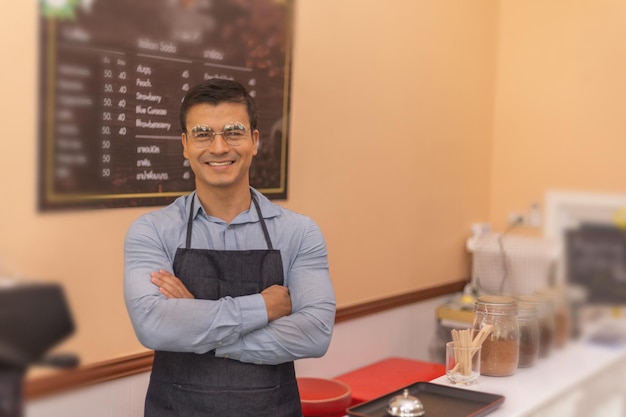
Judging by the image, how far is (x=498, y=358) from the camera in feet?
4.91

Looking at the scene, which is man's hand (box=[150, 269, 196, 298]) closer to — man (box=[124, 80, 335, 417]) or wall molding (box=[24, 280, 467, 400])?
man (box=[124, 80, 335, 417])

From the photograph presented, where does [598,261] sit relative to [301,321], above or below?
above

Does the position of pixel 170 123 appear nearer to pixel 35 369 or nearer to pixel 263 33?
pixel 263 33

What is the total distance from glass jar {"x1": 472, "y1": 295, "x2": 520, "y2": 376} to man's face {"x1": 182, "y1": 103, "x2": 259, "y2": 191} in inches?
21.6

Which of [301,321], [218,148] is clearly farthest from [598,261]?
[218,148]

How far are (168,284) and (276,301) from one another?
21 cm

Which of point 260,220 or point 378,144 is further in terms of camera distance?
point 378,144

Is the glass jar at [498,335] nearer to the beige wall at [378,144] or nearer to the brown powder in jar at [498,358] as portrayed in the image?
the brown powder in jar at [498,358]

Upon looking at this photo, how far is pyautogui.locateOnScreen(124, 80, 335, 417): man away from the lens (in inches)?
55.1

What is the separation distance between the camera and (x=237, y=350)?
143cm

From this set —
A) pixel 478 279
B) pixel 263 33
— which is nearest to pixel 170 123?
pixel 263 33

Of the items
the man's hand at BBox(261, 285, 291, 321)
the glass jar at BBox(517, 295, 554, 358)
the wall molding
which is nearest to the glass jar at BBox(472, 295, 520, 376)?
the glass jar at BBox(517, 295, 554, 358)

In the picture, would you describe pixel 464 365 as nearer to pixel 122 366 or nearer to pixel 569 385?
pixel 569 385

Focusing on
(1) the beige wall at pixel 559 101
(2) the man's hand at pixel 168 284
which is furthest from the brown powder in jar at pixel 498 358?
(2) the man's hand at pixel 168 284
